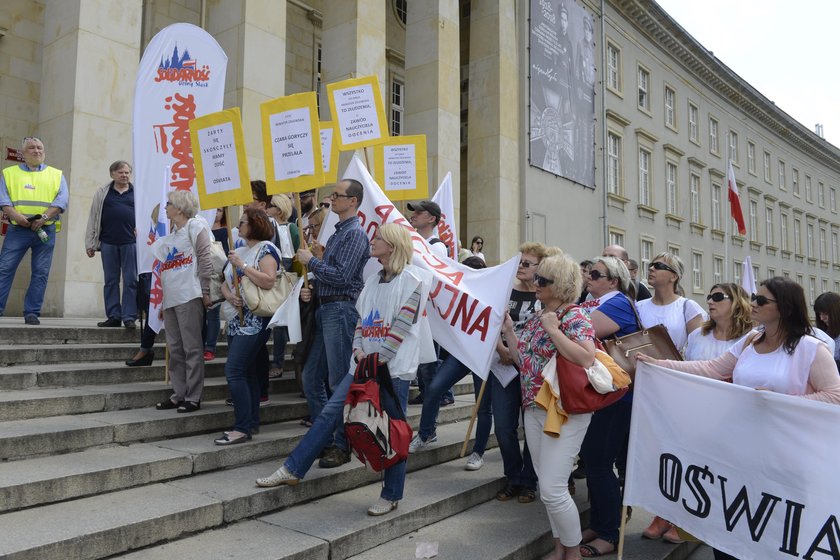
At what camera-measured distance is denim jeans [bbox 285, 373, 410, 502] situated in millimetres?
4066

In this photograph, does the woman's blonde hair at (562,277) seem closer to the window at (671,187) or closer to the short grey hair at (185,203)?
the short grey hair at (185,203)

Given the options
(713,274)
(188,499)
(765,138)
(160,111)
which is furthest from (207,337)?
(765,138)

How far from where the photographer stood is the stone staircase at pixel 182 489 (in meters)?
3.39

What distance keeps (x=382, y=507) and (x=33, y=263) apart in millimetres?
5292

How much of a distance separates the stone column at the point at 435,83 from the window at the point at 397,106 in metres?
3.20

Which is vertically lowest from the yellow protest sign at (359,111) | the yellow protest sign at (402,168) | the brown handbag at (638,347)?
the brown handbag at (638,347)

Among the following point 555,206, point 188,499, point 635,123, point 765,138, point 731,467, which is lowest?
point 188,499

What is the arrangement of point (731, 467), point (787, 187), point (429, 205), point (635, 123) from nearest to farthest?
1. point (731, 467)
2. point (429, 205)
3. point (635, 123)
4. point (787, 187)

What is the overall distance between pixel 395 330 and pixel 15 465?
238cm

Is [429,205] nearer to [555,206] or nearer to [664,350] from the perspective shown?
[664,350]

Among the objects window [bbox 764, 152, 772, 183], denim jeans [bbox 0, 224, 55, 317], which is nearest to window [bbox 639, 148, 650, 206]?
window [bbox 764, 152, 772, 183]

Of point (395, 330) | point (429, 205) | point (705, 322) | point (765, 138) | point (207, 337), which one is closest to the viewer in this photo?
point (395, 330)

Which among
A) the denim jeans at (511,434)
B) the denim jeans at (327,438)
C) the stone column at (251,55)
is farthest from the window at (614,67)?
the denim jeans at (327,438)

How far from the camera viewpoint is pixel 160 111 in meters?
6.57
